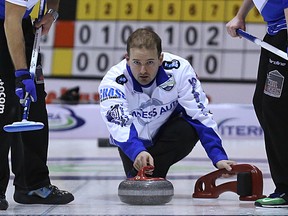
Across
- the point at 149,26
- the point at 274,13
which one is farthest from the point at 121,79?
the point at 149,26

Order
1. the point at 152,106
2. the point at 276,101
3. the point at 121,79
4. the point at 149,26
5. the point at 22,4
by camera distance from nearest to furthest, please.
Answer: the point at 22,4 < the point at 276,101 < the point at 121,79 < the point at 152,106 < the point at 149,26

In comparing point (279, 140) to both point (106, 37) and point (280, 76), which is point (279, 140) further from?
point (106, 37)

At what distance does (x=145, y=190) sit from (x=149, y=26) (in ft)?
20.6

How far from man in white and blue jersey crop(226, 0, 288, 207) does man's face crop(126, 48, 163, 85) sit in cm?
48

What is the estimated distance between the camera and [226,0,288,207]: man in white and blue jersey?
3.25 m

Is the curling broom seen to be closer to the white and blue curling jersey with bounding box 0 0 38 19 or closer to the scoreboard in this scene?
the white and blue curling jersey with bounding box 0 0 38 19

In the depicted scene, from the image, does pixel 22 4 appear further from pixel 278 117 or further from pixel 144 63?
pixel 278 117

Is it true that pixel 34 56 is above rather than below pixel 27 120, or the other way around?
above

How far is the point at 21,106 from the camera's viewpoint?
341 cm

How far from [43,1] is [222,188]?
1170mm

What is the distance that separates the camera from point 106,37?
9492 mm

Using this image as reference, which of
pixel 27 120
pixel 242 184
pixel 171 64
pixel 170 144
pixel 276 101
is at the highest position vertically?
pixel 171 64

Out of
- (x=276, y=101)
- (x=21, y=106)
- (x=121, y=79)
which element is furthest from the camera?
(x=121, y=79)

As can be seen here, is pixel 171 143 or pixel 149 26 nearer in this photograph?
pixel 171 143
